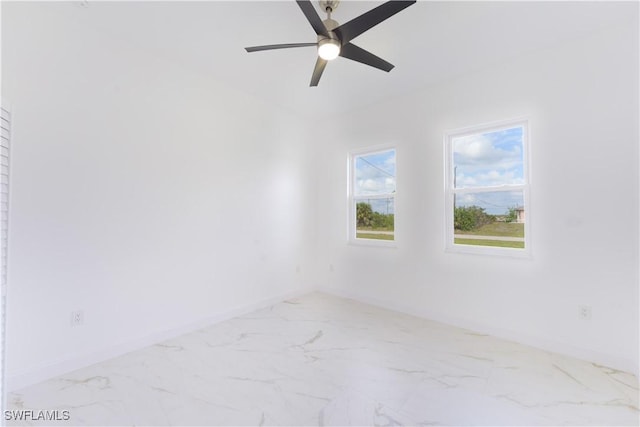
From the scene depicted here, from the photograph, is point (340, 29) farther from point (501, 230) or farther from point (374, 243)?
point (374, 243)

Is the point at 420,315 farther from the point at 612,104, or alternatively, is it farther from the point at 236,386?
the point at 612,104

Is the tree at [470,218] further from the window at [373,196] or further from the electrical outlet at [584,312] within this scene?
the electrical outlet at [584,312]

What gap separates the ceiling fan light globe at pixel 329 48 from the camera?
6.26 ft

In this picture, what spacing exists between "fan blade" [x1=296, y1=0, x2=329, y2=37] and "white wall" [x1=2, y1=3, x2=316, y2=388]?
1.82 meters

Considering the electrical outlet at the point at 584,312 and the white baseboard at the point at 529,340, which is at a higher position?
the electrical outlet at the point at 584,312

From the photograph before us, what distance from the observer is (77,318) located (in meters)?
2.23

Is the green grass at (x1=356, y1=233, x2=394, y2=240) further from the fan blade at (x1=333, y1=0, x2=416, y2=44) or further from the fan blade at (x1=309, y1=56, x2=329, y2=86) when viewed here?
the fan blade at (x1=333, y1=0, x2=416, y2=44)

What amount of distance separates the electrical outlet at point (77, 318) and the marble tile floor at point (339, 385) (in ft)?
1.20

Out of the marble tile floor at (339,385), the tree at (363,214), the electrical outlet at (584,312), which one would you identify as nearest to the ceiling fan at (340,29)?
the tree at (363,214)

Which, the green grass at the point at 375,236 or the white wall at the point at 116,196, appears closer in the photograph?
the white wall at the point at 116,196

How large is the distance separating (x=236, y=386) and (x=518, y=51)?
3.85 metres

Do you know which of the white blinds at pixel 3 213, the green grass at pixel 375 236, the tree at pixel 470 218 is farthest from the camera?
the green grass at pixel 375 236

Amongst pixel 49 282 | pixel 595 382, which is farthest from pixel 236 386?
pixel 595 382

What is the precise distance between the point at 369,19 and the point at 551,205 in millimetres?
2349
